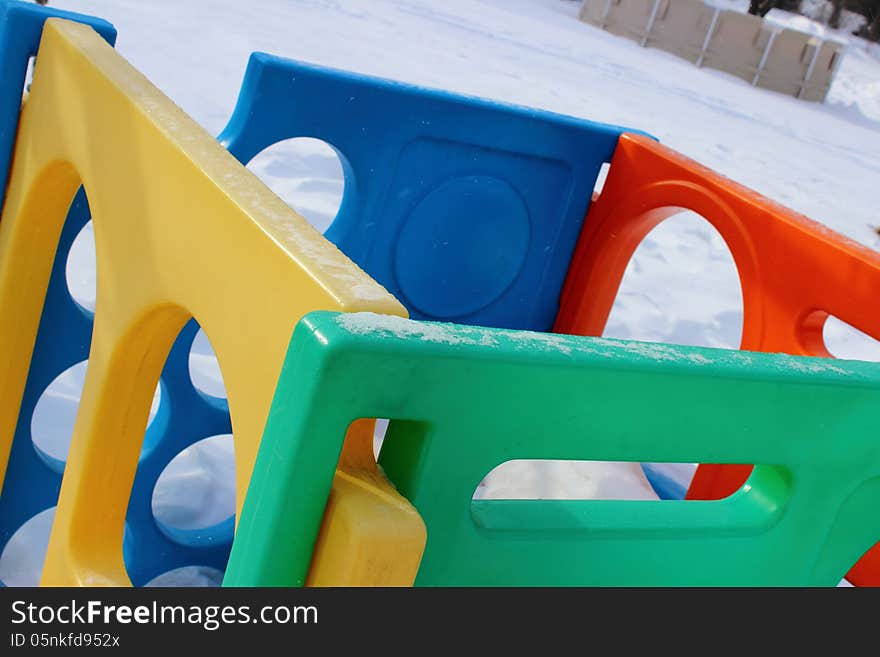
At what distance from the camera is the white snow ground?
1.77 meters

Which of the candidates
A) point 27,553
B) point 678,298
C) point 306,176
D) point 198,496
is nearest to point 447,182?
point 198,496

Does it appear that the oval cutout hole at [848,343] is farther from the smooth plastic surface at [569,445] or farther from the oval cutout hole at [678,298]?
the smooth plastic surface at [569,445]

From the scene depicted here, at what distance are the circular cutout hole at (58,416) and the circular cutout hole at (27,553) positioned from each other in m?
0.10

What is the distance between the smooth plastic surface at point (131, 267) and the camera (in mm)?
607

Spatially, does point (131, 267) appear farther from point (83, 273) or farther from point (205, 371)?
point (83, 273)

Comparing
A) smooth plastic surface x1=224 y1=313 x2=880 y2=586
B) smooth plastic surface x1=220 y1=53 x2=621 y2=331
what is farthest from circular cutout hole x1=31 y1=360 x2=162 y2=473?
smooth plastic surface x1=224 y1=313 x2=880 y2=586

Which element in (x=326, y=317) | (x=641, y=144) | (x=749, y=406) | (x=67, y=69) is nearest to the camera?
(x=326, y=317)

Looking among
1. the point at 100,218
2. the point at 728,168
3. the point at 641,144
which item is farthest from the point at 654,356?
the point at 728,168

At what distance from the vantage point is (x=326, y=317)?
1.69 feet

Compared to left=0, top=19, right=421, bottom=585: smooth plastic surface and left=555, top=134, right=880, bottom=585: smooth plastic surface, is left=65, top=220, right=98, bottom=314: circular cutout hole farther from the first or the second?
left=555, top=134, right=880, bottom=585: smooth plastic surface

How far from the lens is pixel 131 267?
0.82m

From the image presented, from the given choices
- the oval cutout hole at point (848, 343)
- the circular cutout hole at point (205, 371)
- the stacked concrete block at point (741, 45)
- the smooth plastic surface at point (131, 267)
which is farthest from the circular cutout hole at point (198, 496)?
the stacked concrete block at point (741, 45)
